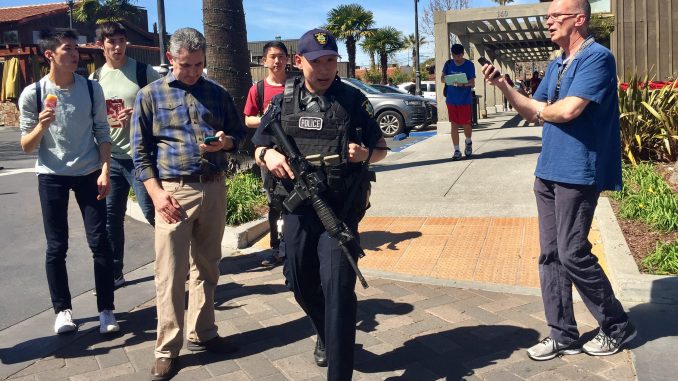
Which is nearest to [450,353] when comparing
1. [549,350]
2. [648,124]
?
[549,350]

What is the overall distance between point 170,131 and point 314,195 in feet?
3.44

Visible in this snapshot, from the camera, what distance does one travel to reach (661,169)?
7.88 meters

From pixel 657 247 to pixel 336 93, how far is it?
118 inches

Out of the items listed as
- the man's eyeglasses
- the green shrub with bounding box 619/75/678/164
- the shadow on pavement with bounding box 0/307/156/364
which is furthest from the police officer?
the green shrub with bounding box 619/75/678/164

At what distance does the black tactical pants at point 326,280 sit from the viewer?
3080 millimetres

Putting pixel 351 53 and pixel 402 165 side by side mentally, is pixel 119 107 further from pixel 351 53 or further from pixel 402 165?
pixel 351 53

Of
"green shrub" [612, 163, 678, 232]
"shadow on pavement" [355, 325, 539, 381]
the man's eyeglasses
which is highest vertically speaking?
the man's eyeglasses

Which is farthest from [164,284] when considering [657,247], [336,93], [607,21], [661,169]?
[607,21]

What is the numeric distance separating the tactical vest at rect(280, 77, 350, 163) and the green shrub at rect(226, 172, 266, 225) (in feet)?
11.5

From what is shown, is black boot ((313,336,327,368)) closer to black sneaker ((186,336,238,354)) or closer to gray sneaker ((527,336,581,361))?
black sneaker ((186,336,238,354))

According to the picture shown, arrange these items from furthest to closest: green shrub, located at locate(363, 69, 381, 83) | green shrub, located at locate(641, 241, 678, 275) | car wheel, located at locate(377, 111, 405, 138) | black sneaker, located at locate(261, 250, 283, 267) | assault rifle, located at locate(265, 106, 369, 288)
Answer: green shrub, located at locate(363, 69, 381, 83), car wheel, located at locate(377, 111, 405, 138), black sneaker, located at locate(261, 250, 283, 267), green shrub, located at locate(641, 241, 678, 275), assault rifle, located at locate(265, 106, 369, 288)

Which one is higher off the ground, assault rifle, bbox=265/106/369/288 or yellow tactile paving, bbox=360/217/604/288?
assault rifle, bbox=265/106/369/288

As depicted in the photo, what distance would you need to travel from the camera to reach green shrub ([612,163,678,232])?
545 centimetres

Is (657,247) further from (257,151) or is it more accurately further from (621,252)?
(257,151)
